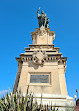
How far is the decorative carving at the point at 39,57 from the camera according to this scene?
9756 mm

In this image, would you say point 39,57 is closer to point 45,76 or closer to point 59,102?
point 45,76

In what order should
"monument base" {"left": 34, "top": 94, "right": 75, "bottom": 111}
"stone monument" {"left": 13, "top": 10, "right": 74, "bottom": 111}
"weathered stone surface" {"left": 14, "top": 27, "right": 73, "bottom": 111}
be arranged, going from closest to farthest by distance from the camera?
1. "monument base" {"left": 34, "top": 94, "right": 75, "bottom": 111}
2. "stone monument" {"left": 13, "top": 10, "right": 74, "bottom": 111}
3. "weathered stone surface" {"left": 14, "top": 27, "right": 73, "bottom": 111}

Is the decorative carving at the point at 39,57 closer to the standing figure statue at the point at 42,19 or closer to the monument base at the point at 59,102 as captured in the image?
the monument base at the point at 59,102

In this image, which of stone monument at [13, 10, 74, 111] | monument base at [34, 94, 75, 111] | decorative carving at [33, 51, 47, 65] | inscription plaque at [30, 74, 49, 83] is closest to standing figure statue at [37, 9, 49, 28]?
stone monument at [13, 10, 74, 111]

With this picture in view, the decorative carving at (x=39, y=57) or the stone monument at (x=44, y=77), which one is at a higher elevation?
the decorative carving at (x=39, y=57)

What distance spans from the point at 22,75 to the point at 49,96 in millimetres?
2923

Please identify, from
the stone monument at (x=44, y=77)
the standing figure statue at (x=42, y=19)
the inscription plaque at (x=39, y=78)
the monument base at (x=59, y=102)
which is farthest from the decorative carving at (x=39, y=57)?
the standing figure statue at (x=42, y=19)

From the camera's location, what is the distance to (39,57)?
9.90m

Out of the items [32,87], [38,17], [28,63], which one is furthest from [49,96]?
[38,17]

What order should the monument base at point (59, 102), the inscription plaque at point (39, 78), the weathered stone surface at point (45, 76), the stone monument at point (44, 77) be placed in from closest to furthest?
the monument base at point (59, 102)
the stone monument at point (44, 77)
the weathered stone surface at point (45, 76)
the inscription plaque at point (39, 78)

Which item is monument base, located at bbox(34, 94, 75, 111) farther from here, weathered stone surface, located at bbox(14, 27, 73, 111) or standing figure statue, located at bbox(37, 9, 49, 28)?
standing figure statue, located at bbox(37, 9, 49, 28)

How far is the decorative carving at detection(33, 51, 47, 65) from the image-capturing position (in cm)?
976

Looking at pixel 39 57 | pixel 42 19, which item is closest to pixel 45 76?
pixel 39 57

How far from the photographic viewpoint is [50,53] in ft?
34.6
